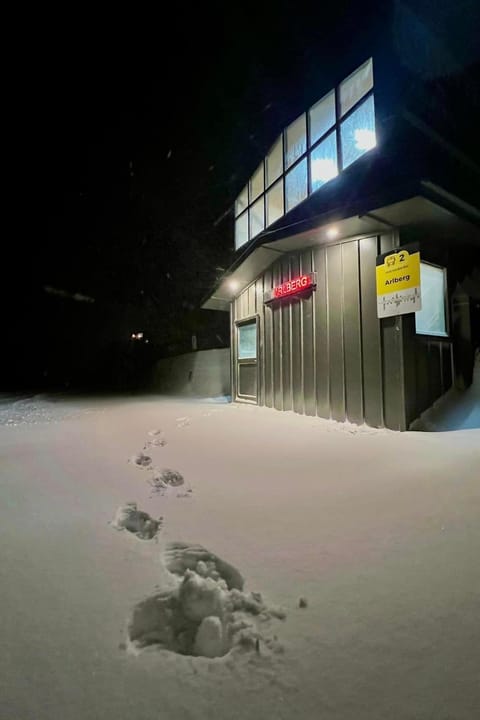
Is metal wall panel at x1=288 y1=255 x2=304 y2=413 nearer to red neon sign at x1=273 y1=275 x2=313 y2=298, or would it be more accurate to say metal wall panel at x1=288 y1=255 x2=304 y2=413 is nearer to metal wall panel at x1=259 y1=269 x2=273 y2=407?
red neon sign at x1=273 y1=275 x2=313 y2=298

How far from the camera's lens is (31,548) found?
1.87 m

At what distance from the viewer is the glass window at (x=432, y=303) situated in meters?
5.12

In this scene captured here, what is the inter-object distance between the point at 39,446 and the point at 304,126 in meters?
8.94

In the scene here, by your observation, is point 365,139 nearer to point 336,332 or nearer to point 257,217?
point 336,332

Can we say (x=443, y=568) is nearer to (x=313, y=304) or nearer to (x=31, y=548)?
(x=31, y=548)

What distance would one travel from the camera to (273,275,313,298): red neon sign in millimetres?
6308

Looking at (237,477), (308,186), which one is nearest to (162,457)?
(237,477)

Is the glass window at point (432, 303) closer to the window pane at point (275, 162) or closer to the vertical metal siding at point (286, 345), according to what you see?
the vertical metal siding at point (286, 345)

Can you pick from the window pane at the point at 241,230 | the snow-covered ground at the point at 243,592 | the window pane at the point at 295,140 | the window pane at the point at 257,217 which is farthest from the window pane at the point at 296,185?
the snow-covered ground at the point at 243,592

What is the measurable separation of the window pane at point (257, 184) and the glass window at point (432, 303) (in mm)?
6823

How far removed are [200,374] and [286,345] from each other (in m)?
6.78

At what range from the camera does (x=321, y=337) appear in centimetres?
605

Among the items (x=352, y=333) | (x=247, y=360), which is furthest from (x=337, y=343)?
(x=247, y=360)

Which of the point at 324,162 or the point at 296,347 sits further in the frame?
the point at 324,162
